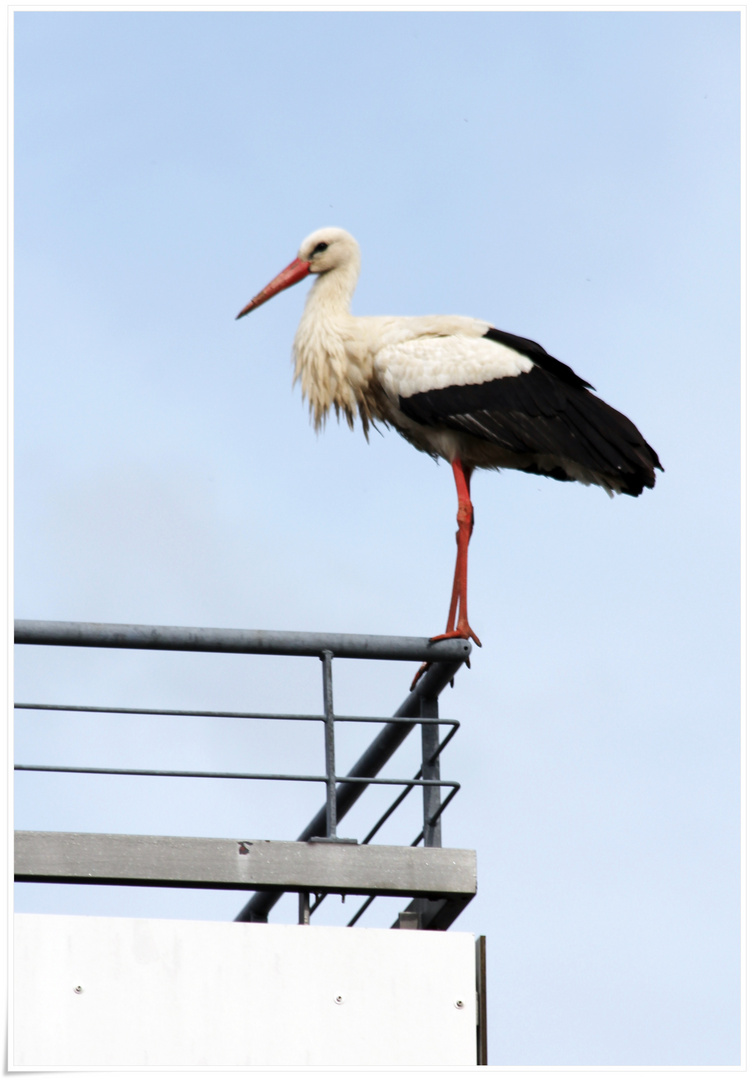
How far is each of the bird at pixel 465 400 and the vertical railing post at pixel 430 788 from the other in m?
2.11

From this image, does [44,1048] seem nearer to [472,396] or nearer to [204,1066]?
[204,1066]

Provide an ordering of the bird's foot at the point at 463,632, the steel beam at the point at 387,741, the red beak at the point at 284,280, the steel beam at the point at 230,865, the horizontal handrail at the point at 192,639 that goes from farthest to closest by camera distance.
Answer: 1. the red beak at the point at 284,280
2. the bird's foot at the point at 463,632
3. the steel beam at the point at 387,741
4. the horizontal handrail at the point at 192,639
5. the steel beam at the point at 230,865

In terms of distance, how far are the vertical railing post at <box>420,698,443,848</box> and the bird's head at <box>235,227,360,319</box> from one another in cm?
491

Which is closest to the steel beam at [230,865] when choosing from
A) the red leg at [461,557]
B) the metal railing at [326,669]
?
the metal railing at [326,669]

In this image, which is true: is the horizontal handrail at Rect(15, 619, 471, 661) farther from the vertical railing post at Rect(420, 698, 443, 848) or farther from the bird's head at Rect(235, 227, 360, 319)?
the bird's head at Rect(235, 227, 360, 319)

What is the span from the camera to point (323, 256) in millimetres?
10945

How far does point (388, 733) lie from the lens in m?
7.09

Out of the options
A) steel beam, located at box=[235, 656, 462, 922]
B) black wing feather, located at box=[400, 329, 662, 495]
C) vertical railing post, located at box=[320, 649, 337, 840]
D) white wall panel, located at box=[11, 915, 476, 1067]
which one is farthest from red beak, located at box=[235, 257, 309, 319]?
white wall panel, located at box=[11, 915, 476, 1067]

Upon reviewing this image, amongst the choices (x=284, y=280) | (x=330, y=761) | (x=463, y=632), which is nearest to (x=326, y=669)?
(x=330, y=761)

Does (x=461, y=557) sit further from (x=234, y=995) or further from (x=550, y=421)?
(x=234, y=995)

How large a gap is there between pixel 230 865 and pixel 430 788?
983 mm

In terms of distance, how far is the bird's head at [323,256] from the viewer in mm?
10914

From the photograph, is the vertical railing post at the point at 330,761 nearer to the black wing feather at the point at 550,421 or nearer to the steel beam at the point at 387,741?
the steel beam at the point at 387,741
